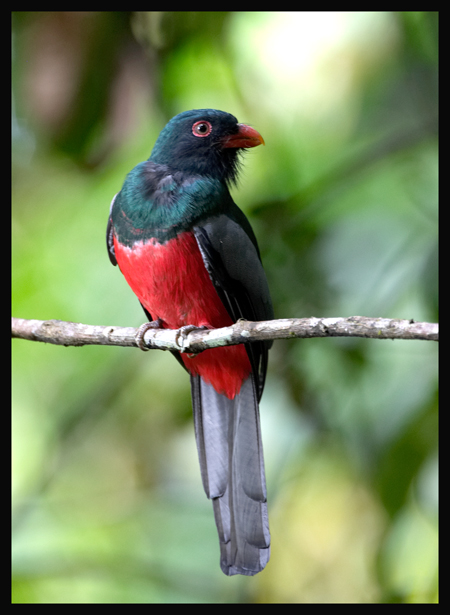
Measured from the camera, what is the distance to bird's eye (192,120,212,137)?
2.49 m

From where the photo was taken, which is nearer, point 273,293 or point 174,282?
point 174,282

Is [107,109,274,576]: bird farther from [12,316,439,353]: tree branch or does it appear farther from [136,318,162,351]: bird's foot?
[12,316,439,353]: tree branch

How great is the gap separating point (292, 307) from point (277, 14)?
1642 millimetres

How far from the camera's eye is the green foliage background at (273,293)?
294 centimetres

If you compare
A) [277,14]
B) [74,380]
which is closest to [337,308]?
[74,380]

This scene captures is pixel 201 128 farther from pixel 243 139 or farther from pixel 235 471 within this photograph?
pixel 235 471

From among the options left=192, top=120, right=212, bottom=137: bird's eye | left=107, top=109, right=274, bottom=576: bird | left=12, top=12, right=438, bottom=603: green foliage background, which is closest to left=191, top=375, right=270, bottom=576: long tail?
left=107, top=109, right=274, bottom=576: bird

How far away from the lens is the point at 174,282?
2320mm

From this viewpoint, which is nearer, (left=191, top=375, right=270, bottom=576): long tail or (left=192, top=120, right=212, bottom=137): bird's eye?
(left=191, top=375, right=270, bottom=576): long tail

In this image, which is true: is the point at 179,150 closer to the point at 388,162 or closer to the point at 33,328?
the point at 33,328

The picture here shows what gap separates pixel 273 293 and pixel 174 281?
0.82 meters

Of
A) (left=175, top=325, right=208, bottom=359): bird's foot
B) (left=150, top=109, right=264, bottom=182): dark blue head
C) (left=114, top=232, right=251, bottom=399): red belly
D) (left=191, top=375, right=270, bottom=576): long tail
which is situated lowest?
(left=191, top=375, right=270, bottom=576): long tail

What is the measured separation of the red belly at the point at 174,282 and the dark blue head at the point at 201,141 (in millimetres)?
395

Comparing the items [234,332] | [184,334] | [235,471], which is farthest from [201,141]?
[235,471]
